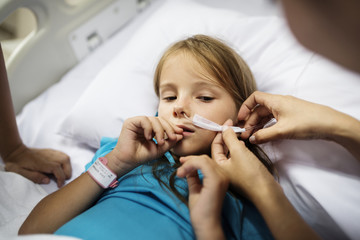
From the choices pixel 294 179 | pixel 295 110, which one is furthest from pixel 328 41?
pixel 294 179

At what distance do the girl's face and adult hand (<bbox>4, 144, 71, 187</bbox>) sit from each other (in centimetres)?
61

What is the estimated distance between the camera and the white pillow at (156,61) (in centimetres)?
126

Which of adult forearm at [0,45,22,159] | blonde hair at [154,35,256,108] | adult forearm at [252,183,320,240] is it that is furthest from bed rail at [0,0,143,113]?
adult forearm at [252,183,320,240]

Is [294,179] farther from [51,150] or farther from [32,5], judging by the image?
[32,5]

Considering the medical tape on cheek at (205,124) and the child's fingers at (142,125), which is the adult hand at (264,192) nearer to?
the medical tape on cheek at (205,124)

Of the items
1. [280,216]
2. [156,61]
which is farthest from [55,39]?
[280,216]

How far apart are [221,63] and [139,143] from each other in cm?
49

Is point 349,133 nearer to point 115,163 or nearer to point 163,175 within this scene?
point 163,175

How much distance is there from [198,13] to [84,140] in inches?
40.0

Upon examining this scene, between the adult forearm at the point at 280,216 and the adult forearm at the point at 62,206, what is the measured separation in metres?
0.59

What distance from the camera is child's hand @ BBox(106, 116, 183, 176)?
88 centimetres

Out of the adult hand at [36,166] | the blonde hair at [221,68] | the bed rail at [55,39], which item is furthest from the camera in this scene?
the bed rail at [55,39]

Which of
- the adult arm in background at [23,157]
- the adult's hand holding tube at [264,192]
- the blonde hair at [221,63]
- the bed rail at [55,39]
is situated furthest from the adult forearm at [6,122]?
the adult's hand holding tube at [264,192]

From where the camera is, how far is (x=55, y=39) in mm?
1522
